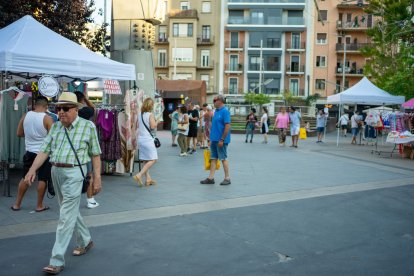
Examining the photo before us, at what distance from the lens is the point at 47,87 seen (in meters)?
8.28

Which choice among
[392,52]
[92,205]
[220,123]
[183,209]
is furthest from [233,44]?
[92,205]

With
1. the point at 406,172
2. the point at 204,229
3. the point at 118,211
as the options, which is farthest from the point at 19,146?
the point at 406,172

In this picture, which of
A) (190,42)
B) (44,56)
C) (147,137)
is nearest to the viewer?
(44,56)

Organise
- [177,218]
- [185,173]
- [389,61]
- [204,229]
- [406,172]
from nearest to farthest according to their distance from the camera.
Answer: [204,229] → [177,218] → [185,173] → [406,172] → [389,61]

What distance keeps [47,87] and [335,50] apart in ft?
189

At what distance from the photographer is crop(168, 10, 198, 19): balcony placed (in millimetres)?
58688

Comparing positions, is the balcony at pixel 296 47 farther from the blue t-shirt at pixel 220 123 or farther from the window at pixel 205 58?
the blue t-shirt at pixel 220 123

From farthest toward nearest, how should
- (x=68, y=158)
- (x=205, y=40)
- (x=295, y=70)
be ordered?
(x=295, y=70) → (x=205, y=40) → (x=68, y=158)

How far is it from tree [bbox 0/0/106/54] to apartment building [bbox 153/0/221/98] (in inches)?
1665

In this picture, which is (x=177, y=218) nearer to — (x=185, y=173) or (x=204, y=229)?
(x=204, y=229)

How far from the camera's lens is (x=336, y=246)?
212 inches

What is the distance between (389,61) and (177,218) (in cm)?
3099

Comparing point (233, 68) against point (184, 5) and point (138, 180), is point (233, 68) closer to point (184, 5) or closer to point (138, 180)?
point (184, 5)

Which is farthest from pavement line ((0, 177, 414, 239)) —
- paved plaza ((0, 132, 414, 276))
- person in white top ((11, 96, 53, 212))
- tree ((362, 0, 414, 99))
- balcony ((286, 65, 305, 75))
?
balcony ((286, 65, 305, 75))
